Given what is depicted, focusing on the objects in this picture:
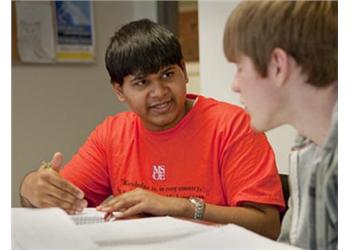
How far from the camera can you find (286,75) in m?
0.54

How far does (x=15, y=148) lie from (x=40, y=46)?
0.47ft

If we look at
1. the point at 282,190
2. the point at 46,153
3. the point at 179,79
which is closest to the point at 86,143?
the point at 46,153

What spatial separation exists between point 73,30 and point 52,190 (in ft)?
0.73

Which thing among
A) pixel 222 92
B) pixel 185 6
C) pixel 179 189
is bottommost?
pixel 179 189

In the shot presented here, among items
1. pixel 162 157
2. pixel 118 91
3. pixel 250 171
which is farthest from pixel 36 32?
pixel 250 171

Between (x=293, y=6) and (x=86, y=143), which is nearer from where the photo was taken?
(x=293, y=6)

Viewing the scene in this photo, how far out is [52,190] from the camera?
0.69 metres

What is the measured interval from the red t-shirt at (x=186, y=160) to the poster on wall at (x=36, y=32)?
13cm

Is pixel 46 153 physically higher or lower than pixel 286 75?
lower

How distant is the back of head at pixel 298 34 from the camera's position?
523mm

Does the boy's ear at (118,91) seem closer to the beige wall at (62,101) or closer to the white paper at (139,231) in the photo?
the beige wall at (62,101)

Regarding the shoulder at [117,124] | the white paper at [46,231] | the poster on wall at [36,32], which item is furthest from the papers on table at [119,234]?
the poster on wall at [36,32]

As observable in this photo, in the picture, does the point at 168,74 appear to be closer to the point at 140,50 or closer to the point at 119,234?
the point at 140,50

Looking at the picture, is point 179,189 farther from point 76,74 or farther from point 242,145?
point 76,74
